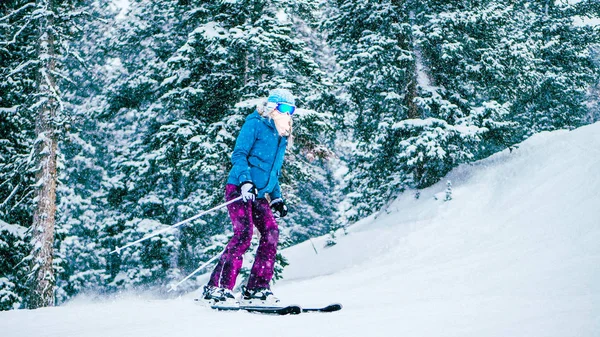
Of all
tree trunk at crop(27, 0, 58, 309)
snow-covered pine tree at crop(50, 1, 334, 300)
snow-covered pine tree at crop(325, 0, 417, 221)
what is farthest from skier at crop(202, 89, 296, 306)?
snow-covered pine tree at crop(325, 0, 417, 221)

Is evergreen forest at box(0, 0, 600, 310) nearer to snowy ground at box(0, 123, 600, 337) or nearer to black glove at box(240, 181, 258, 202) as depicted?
snowy ground at box(0, 123, 600, 337)

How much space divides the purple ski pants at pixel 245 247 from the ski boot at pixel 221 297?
5 cm

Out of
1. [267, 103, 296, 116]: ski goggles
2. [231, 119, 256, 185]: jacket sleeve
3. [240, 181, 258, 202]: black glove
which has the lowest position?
[240, 181, 258, 202]: black glove

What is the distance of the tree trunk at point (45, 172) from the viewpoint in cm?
1118

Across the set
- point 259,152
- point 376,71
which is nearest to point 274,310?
point 259,152

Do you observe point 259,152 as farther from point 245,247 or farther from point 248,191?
point 245,247

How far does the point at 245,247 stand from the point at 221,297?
57 cm

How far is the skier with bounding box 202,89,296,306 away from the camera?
15.2ft

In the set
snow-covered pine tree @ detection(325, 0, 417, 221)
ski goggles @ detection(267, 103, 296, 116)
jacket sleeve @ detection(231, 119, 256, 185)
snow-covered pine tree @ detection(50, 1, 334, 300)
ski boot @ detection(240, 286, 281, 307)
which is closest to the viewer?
ski boot @ detection(240, 286, 281, 307)

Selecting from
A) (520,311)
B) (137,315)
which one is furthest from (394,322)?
(137,315)

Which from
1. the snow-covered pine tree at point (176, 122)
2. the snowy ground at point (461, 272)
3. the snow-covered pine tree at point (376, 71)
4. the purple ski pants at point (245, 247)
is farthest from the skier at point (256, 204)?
the snow-covered pine tree at point (376, 71)

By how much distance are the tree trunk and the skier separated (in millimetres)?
8436

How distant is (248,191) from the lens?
14.4 feet

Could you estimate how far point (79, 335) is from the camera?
3529mm
